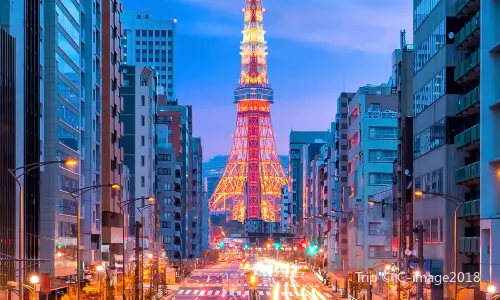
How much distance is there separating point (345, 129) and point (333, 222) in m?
18.8

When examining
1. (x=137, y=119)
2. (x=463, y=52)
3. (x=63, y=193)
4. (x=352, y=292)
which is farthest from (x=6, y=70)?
(x=137, y=119)

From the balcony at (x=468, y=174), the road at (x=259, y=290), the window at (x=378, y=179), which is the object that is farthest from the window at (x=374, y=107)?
the balcony at (x=468, y=174)

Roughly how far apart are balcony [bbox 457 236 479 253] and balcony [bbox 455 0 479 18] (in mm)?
14298

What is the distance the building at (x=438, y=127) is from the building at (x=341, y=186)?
7944 cm

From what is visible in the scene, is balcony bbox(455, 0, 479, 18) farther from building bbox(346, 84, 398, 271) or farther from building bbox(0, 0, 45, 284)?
building bbox(346, 84, 398, 271)

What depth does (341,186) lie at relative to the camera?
17425 centimetres

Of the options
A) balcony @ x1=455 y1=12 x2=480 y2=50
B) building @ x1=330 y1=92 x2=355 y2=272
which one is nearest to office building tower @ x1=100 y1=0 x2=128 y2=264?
balcony @ x1=455 y1=12 x2=480 y2=50

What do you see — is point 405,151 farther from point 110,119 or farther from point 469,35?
point 110,119

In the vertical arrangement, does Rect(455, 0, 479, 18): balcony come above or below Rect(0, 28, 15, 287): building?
above

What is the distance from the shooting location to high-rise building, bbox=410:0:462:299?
77938 mm

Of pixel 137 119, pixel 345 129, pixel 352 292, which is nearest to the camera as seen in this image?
pixel 352 292

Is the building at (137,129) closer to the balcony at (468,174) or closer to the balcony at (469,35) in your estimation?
the balcony at (468,174)

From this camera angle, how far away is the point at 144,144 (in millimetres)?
160625

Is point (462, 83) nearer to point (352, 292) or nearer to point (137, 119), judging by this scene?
point (352, 292)
